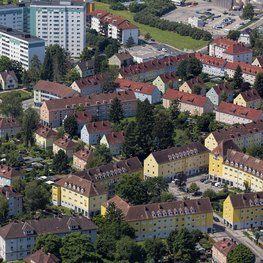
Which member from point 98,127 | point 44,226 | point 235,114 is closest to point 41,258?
point 44,226

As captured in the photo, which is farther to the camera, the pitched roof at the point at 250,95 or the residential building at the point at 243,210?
the pitched roof at the point at 250,95

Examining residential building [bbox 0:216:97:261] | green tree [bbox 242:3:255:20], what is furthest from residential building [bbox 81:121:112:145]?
green tree [bbox 242:3:255:20]

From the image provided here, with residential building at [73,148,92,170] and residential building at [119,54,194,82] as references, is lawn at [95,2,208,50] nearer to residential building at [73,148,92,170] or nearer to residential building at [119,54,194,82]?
residential building at [119,54,194,82]

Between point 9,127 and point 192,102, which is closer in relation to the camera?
point 9,127

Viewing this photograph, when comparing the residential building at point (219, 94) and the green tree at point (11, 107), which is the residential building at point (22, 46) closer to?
the green tree at point (11, 107)

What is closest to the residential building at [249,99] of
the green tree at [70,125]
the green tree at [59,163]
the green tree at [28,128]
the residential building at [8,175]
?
the green tree at [70,125]

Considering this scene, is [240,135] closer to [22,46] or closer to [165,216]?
[165,216]
